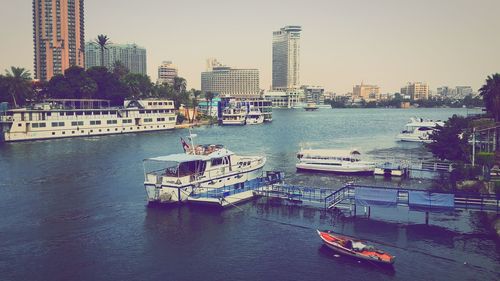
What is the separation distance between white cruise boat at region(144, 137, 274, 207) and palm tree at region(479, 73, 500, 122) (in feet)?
156

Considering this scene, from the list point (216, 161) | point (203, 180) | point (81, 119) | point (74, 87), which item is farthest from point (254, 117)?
point (203, 180)

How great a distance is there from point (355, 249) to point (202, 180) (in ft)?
64.6

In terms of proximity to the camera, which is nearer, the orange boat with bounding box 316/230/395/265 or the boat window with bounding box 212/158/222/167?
the orange boat with bounding box 316/230/395/265

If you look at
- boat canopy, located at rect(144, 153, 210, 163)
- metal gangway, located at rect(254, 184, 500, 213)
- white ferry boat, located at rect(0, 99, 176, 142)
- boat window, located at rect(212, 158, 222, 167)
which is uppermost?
white ferry boat, located at rect(0, 99, 176, 142)

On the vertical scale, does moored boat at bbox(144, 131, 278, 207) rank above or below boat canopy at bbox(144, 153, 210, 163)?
below

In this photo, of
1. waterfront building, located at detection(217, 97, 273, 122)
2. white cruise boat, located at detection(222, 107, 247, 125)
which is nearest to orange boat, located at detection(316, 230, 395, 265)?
white cruise boat, located at detection(222, 107, 247, 125)

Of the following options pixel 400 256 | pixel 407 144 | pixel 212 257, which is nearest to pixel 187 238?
pixel 212 257

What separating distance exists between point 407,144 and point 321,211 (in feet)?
214

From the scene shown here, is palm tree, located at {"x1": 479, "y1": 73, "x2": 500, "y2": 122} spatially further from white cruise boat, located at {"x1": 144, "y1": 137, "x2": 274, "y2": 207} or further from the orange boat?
the orange boat

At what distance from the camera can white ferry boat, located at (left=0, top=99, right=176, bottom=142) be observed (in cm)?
10400

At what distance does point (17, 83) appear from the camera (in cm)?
11444

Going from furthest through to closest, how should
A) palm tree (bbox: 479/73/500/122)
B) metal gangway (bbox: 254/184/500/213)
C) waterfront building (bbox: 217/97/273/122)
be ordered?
waterfront building (bbox: 217/97/273/122), palm tree (bbox: 479/73/500/122), metal gangway (bbox: 254/184/500/213)

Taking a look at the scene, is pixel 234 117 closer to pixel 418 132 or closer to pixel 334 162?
pixel 418 132

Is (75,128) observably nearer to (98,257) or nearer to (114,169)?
(114,169)
